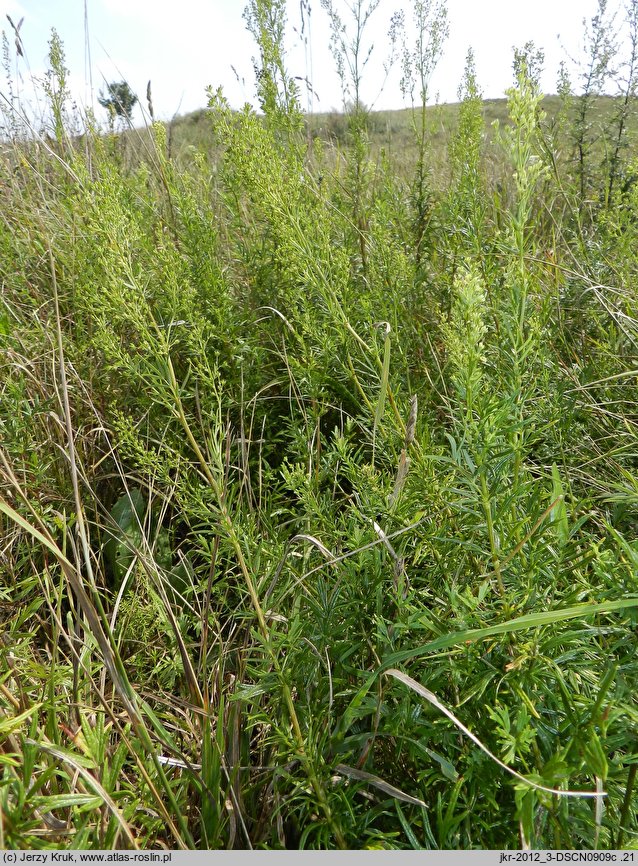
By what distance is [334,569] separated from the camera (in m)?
1.58

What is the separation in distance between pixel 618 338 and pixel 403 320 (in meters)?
0.87

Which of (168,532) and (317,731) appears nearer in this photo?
(317,731)

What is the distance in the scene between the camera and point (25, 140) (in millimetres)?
4363

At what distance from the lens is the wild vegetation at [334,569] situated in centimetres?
117

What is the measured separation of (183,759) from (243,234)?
218 cm

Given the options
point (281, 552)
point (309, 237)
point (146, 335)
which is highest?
point (309, 237)

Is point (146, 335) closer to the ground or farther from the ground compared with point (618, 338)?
farther from the ground

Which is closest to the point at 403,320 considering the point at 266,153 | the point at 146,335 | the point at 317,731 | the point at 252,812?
the point at 266,153

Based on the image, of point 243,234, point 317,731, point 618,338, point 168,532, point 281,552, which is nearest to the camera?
point 317,731

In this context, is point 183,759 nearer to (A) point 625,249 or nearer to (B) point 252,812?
(B) point 252,812

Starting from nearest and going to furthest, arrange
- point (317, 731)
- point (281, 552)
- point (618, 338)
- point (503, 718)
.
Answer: point (503, 718), point (317, 731), point (281, 552), point (618, 338)

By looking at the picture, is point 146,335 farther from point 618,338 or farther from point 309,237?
point 618,338

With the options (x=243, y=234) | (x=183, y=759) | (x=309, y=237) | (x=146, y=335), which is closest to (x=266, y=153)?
(x=309, y=237)

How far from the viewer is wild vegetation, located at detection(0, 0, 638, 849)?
1175 mm
